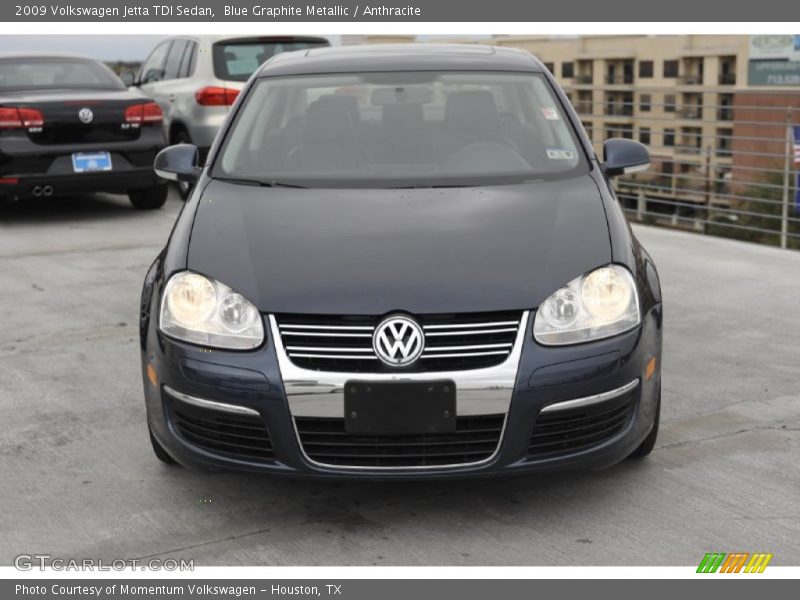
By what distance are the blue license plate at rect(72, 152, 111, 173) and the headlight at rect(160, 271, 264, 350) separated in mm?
6470

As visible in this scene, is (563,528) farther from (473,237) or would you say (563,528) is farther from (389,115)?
(389,115)

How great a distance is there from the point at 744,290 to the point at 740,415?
270 cm

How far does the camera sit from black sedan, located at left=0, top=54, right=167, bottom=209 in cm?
1004

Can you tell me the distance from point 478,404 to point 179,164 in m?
2.15

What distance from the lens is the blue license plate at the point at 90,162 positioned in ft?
33.6

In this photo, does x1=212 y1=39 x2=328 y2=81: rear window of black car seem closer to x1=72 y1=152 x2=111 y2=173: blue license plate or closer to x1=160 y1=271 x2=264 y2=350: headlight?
x1=72 y1=152 x2=111 y2=173: blue license plate

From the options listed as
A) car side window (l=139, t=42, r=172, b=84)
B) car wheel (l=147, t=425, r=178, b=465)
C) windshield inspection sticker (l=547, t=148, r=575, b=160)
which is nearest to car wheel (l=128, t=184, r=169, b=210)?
car side window (l=139, t=42, r=172, b=84)

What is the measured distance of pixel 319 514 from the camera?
4105 millimetres

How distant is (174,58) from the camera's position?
12602 millimetres

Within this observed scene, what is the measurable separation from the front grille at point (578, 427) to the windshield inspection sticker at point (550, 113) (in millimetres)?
1623

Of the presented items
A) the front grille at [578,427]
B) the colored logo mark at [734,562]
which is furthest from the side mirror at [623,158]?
the colored logo mark at [734,562]

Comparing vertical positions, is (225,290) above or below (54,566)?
above

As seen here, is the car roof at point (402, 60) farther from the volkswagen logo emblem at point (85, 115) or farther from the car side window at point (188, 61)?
the car side window at point (188, 61)
